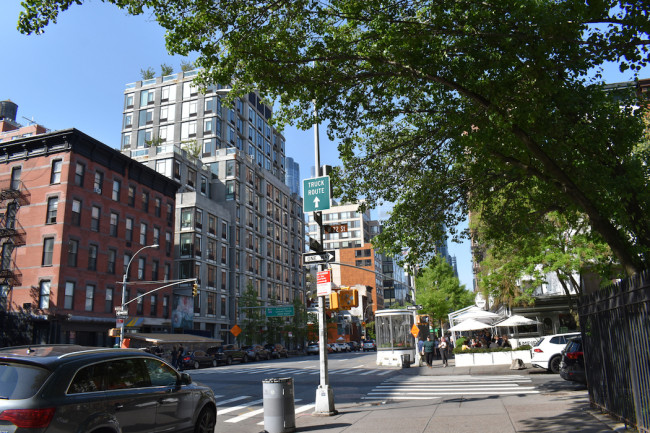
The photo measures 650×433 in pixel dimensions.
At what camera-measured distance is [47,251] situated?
127ft

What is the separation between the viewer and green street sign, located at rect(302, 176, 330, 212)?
544 inches

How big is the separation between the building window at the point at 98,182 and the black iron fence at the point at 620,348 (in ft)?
132

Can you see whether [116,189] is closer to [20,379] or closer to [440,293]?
[440,293]

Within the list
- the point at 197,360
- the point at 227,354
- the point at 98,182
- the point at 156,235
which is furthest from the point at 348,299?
the point at 156,235

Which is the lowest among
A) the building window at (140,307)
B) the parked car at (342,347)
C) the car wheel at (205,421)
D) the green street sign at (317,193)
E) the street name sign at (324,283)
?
the parked car at (342,347)

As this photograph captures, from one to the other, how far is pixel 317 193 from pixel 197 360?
30.2 meters

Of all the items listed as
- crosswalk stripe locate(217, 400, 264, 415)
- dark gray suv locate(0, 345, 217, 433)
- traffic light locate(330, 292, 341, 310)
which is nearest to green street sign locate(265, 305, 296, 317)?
crosswalk stripe locate(217, 400, 264, 415)

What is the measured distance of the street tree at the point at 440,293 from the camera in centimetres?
5653

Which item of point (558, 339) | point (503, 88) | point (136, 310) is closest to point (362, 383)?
point (558, 339)

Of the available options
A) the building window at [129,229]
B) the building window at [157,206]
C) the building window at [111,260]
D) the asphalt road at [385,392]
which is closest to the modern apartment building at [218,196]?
the building window at [157,206]

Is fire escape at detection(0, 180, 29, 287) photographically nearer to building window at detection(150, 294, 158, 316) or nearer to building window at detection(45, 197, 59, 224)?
building window at detection(45, 197, 59, 224)

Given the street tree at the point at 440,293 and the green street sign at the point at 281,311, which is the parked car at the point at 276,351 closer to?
the green street sign at the point at 281,311

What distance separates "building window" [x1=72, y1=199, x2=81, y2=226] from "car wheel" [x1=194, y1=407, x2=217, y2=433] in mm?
35944

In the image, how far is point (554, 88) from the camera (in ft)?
29.5
